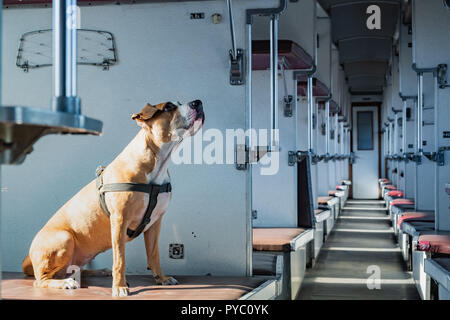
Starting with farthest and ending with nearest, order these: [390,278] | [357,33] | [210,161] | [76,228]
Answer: [357,33], [390,278], [210,161], [76,228]

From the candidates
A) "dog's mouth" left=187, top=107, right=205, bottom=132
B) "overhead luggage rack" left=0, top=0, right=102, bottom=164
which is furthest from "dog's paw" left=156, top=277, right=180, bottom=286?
"overhead luggage rack" left=0, top=0, right=102, bottom=164

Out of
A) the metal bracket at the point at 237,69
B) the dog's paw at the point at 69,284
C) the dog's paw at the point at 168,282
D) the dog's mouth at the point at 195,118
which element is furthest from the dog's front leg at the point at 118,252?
the metal bracket at the point at 237,69

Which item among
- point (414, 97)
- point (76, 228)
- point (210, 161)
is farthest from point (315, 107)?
point (76, 228)

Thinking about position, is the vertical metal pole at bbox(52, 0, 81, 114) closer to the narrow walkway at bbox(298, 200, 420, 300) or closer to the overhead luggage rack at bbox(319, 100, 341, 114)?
the narrow walkway at bbox(298, 200, 420, 300)

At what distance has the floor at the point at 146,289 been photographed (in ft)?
9.52

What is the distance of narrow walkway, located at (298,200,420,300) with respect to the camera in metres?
6.22

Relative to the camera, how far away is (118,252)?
9.48ft

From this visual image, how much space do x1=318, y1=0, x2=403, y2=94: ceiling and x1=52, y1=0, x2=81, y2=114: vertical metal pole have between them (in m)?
8.11

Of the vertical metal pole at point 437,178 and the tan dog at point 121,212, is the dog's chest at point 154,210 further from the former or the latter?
the vertical metal pole at point 437,178

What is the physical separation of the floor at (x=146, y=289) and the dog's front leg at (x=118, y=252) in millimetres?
48

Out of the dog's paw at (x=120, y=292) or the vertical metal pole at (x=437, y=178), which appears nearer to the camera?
the dog's paw at (x=120, y=292)
